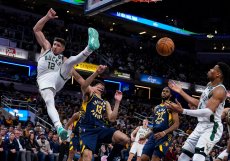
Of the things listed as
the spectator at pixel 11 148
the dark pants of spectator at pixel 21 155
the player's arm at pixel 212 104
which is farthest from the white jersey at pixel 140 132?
the player's arm at pixel 212 104

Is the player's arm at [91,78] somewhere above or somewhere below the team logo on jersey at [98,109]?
above

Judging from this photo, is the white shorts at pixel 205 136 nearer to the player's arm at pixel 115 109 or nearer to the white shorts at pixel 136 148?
the player's arm at pixel 115 109

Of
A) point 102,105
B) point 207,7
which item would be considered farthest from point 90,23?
point 102,105

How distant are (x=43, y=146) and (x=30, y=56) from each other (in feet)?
42.1

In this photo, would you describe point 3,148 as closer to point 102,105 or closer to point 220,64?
point 102,105

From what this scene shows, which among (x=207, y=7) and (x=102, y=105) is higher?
(x=207, y=7)

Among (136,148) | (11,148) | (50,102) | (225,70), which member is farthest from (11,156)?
(225,70)

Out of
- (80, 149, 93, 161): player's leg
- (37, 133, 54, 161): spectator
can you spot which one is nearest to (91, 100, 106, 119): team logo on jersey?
(80, 149, 93, 161): player's leg

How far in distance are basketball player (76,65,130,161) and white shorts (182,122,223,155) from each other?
54.1 inches

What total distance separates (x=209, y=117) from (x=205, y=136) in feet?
1.08

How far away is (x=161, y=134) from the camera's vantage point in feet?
28.9

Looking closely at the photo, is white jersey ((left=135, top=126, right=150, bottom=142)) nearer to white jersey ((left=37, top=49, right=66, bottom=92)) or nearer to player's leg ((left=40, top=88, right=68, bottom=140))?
white jersey ((left=37, top=49, right=66, bottom=92))

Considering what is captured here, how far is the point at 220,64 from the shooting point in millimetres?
7102

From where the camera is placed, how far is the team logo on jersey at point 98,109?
830cm
